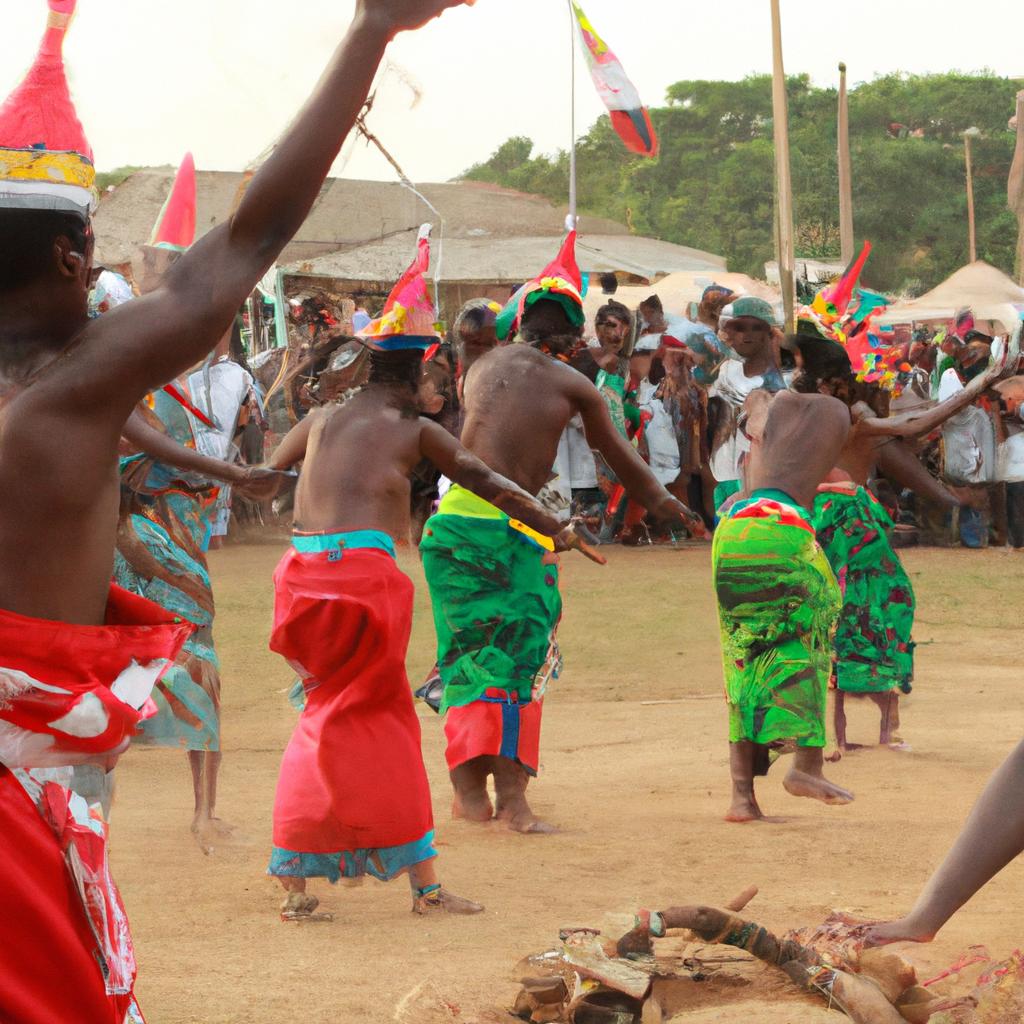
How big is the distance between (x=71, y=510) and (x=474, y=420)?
4.20 m

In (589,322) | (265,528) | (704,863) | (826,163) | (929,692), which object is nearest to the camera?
(704,863)

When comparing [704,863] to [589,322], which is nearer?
[704,863]

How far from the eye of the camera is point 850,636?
7.30m

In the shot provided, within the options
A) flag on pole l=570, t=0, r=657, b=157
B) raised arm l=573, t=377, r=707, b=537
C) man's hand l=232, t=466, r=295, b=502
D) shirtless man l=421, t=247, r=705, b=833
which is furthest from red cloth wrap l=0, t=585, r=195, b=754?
flag on pole l=570, t=0, r=657, b=157

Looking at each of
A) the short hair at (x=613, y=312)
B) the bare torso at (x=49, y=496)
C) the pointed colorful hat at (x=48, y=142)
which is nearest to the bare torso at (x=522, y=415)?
the pointed colorful hat at (x=48, y=142)

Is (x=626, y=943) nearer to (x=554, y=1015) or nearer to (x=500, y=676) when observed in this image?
(x=554, y=1015)

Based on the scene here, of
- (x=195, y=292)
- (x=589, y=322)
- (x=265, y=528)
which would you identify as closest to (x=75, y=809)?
(x=195, y=292)

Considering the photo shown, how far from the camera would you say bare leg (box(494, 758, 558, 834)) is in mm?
5875

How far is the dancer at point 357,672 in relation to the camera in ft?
15.5

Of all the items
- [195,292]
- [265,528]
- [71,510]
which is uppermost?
[195,292]

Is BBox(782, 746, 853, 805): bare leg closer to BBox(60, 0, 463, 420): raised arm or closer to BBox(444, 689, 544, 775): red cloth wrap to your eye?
BBox(444, 689, 544, 775): red cloth wrap

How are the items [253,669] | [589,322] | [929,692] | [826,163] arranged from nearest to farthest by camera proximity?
[929,692]
[253,669]
[589,322]
[826,163]

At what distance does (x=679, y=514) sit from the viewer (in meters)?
5.21

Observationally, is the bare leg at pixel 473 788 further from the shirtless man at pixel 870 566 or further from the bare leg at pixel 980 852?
the bare leg at pixel 980 852
